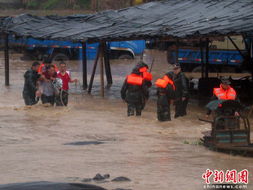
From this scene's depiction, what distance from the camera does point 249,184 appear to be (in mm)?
8992

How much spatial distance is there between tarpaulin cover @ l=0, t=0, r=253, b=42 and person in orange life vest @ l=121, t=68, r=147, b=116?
6.98ft

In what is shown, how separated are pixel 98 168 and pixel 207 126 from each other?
Result: 20.6ft

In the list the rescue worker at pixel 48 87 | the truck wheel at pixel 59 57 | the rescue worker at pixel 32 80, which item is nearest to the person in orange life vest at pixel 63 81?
the rescue worker at pixel 48 87

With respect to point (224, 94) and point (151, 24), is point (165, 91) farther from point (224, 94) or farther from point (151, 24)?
point (151, 24)

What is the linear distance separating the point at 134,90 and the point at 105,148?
4458 millimetres

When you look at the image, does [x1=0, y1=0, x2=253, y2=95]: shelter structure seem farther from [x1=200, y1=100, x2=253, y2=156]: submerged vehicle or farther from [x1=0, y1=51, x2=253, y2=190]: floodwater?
[x1=200, y1=100, x2=253, y2=156]: submerged vehicle

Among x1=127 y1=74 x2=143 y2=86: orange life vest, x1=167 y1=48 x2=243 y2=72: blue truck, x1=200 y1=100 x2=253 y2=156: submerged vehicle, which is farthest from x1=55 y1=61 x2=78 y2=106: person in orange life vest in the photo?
x1=167 y1=48 x2=243 y2=72: blue truck

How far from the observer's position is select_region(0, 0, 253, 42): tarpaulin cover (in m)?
17.6

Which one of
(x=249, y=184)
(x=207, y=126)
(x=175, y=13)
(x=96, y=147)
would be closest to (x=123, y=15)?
(x=175, y=13)

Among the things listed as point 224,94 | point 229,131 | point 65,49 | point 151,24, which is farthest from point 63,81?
point 65,49

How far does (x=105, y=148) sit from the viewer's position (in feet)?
39.8

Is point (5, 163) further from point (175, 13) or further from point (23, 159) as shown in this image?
point (175, 13)

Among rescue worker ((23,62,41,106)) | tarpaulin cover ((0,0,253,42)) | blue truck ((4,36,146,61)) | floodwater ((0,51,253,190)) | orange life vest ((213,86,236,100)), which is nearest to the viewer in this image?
floodwater ((0,51,253,190))

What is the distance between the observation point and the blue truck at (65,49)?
128 feet
